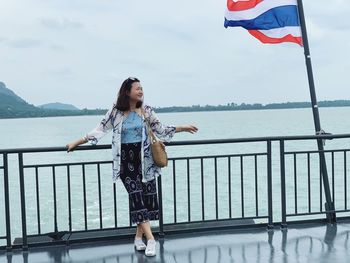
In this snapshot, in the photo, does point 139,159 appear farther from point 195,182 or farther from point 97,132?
point 195,182

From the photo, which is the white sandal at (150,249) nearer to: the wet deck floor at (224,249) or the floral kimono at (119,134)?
the wet deck floor at (224,249)

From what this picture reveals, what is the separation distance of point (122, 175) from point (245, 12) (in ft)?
8.09

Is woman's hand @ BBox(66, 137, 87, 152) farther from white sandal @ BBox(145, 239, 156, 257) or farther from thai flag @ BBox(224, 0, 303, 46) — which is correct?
thai flag @ BBox(224, 0, 303, 46)

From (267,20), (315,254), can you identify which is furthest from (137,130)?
(267,20)

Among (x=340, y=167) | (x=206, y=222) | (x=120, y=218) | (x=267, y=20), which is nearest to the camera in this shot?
(x=206, y=222)

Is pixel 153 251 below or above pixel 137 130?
below

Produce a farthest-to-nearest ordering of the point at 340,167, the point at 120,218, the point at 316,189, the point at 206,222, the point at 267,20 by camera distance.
A: the point at 340,167 < the point at 316,189 < the point at 120,218 < the point at 267,20 < the point at 206,222

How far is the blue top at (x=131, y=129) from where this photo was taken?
13.0 ft

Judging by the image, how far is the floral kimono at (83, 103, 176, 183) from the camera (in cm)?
394

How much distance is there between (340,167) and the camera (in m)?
24.1

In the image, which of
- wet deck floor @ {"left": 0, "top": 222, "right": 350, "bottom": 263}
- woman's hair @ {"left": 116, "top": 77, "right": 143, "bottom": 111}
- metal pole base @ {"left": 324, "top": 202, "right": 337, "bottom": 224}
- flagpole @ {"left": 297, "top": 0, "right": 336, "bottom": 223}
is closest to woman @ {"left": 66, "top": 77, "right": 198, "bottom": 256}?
woman's hair @ {"left": 116, "top": 77, "right": 143, "bottom": 111}

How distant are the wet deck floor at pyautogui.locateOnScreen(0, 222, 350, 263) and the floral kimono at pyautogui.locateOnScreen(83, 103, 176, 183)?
2.26 feet

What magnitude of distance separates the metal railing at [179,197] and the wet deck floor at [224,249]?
15cm

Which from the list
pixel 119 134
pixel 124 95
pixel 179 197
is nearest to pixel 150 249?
pixel 119 134
